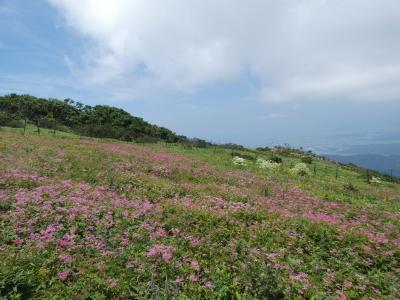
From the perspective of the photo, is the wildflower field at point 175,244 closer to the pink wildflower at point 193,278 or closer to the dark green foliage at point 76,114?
the pink wildflower at point 193,278

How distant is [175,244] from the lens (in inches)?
368

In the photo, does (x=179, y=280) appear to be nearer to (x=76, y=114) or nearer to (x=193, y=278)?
(x=193, y=278)

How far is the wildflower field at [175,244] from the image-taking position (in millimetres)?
7328

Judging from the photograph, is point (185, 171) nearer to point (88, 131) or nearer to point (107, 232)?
point (107, 232)

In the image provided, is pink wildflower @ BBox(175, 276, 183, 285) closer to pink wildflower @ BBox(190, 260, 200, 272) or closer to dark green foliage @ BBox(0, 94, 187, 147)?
pink wildflower @ BBox(190, 260, 200, 272)

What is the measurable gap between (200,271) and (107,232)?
11.5 feet

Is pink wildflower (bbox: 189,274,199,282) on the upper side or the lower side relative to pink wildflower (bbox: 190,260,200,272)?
lower

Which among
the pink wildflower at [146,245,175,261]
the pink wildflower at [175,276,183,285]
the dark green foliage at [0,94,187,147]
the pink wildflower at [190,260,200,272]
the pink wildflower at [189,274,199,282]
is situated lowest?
the pink wildflower at [175,276,183,285]

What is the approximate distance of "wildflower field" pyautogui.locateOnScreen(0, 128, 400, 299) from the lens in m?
7.33

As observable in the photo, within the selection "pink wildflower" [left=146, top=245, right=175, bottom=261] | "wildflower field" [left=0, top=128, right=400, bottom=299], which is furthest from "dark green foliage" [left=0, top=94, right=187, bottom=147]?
"pink wildflower" [left=146, top=245, right=175, bottom=261]

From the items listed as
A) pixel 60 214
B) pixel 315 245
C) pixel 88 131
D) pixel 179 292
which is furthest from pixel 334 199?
pixel 88 131

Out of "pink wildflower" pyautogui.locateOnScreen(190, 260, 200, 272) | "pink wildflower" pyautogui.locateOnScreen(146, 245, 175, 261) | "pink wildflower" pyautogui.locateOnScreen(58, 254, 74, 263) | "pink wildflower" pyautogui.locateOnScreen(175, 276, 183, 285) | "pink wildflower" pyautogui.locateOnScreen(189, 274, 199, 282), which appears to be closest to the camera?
"pink wildflower" pyautogui.locateOnScreen(175, 276, 183, 285)

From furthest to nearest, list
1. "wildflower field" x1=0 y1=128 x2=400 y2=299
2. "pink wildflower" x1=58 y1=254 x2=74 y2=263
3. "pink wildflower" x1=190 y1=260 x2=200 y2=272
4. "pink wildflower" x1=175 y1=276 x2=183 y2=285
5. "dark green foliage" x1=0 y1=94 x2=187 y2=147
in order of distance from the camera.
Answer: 1. "dark green foliage" x1=0 y1=94 x2=187 y2=147
2. "pink wildflower" x1=190 y1=260 x2=200 y2=272
3. "pink wildflower" x1=58 y1=254 x2=74 y2=263
4. "pink wildflower" x1=175 y1=276 x2=183 y2=285
5. "wildflower field" x1=0 y1=128 x2=400 y2=299

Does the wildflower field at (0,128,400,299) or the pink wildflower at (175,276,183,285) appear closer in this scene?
the wildflower field at (0,128,400,299)
